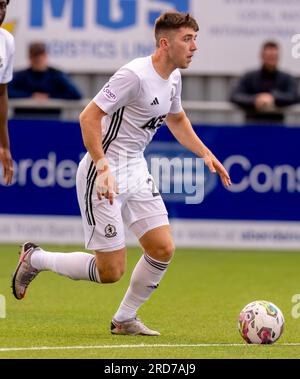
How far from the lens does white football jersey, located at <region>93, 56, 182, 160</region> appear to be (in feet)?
29.3

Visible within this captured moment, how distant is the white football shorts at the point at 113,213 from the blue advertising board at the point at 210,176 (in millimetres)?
6425

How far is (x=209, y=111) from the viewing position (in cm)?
1720

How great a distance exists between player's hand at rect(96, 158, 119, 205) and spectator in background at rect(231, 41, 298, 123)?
8304 millimetres

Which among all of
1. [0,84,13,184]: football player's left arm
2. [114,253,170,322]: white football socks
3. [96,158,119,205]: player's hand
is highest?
[0,84,13,184]: football player's left arm

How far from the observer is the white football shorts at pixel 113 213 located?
904 centimetres

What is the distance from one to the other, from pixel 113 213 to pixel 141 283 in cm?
57

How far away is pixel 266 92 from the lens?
16.9m

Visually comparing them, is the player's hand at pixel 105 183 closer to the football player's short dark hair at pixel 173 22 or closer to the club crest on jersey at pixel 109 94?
the club crest on jersey at pixel 109 94

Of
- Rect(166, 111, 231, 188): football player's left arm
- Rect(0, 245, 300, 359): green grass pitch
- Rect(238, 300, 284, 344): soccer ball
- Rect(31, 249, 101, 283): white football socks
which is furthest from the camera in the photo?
Rect(166, 111, 231, 188): football player's left arm

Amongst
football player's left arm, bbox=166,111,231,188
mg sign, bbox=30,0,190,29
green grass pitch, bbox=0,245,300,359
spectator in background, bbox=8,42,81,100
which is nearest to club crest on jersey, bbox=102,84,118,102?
football player's left arm, bbox=166,111,231,188

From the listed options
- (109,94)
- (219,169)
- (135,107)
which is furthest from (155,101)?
(219,169)

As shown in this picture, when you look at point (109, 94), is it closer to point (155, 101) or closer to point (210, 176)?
point (155, 101)

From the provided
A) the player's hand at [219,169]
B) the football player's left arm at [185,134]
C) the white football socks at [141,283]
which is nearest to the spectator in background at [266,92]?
the football player's left arm at [185,134]

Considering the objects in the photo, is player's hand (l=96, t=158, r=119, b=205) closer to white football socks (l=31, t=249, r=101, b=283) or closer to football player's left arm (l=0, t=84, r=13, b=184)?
white football socks (l=31, t=249, r=101, b=283)
